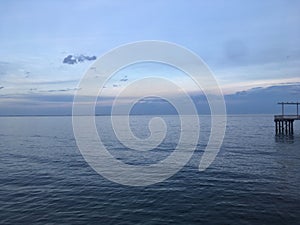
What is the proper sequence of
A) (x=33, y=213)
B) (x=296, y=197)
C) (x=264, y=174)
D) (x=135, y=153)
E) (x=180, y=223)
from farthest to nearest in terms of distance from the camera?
1. (x=135, y=153)
2. (x=264, y=174)
3. (x=296, y=197)
4. (x=33, y=213)
5. (x=180, y=223)

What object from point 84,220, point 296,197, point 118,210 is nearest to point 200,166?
point 296,197

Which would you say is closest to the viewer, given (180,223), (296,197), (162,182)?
(180,223)

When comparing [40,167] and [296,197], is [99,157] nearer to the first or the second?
[40,167]

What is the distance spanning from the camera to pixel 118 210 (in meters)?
24.0

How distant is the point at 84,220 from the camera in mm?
21891

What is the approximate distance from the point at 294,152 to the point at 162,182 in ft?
97.4

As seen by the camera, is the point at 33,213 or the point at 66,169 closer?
the point at 33,213

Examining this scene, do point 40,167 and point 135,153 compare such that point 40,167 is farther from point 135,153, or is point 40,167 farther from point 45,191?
point 135,153

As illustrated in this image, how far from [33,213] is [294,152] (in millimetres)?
43599

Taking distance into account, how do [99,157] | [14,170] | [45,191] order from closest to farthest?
[45,191]
[14,170]
[99,157]

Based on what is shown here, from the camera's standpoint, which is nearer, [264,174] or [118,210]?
[118,210]

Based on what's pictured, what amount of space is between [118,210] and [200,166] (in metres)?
19.8

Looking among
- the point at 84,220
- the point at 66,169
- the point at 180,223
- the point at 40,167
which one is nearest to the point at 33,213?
the point at 84,220

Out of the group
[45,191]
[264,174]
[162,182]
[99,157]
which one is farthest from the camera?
[99,157]
